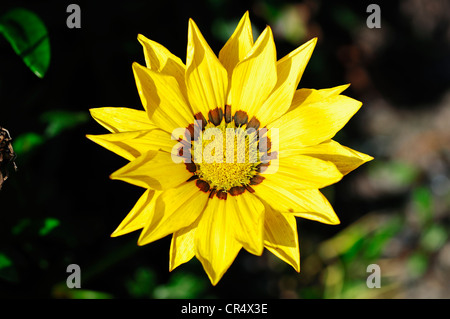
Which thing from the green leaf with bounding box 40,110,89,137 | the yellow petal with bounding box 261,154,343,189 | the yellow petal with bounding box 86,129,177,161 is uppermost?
the green leaf with bounding box 40,110,89,137

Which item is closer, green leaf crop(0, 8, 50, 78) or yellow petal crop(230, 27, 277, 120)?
yellow petal crop(230, 27, 277, 120)

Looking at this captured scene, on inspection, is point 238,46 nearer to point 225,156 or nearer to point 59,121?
point 225,156

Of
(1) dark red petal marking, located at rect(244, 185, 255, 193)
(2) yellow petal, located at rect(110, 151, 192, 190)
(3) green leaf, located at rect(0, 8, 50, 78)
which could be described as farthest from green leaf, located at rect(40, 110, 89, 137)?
(1) dark red petal marking, located at rect(244, 185, 255, 193)

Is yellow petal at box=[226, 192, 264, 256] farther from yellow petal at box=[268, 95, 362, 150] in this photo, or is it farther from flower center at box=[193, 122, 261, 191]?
yellow petal at box=[268, 95, 362, 150]

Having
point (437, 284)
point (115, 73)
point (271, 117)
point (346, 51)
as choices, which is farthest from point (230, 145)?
point (437, 284)

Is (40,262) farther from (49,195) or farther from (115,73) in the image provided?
(115,73)

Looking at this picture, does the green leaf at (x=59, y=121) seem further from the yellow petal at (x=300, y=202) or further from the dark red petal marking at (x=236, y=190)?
the yellow petal at (x=300, y=202)

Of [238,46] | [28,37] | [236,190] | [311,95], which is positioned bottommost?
[236,190]

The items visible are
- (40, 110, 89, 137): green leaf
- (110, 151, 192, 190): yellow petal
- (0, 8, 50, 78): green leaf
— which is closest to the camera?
(110, 151, 192, 190): yellow petal

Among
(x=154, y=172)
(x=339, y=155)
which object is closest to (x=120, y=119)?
(x=154, y=172)
